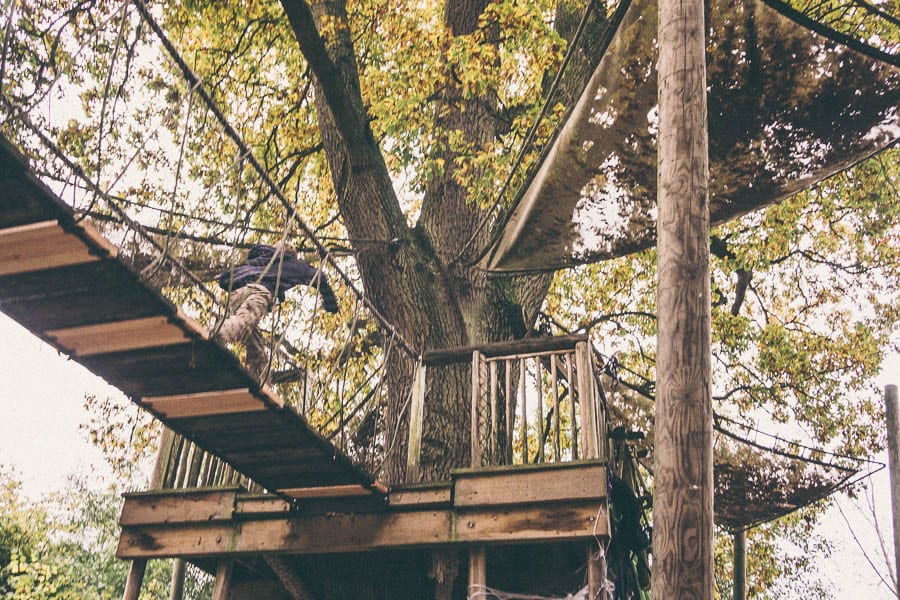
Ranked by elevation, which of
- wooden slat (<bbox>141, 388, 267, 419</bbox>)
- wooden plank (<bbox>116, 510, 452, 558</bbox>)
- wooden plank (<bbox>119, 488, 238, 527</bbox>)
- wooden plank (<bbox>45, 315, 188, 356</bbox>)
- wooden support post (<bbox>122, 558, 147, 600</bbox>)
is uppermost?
wooden plank (<bbox>45, 315, 188, 356</bbox>)

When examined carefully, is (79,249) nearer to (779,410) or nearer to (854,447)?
(779,410)

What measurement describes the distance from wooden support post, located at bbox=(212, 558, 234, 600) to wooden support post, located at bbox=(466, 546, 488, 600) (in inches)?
66.2

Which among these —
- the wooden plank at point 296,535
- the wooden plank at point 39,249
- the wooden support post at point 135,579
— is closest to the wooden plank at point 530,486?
the wooden plank at point 296,535

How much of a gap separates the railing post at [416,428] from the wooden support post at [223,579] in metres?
1.31

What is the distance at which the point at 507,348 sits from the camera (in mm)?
4906

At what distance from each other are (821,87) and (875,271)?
846cm

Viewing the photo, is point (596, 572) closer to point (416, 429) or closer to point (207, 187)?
point (416, 429)

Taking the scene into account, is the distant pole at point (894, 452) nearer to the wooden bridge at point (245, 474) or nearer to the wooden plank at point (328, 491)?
the wooden bridge at point (245, 474)

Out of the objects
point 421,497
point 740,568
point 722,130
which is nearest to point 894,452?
point 740,568

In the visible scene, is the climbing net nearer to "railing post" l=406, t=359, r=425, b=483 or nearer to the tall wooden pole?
"railing post" l=406, t=359, r=425, b=483

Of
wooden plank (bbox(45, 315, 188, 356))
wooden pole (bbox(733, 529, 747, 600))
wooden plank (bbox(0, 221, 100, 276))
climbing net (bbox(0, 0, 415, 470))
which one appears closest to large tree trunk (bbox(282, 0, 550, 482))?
climbing net (bbox(0, 0, 415, 470))

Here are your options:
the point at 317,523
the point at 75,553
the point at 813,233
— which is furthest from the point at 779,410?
the point at 75,553

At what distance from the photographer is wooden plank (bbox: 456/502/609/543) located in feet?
13.5

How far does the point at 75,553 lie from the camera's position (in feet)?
55.8
